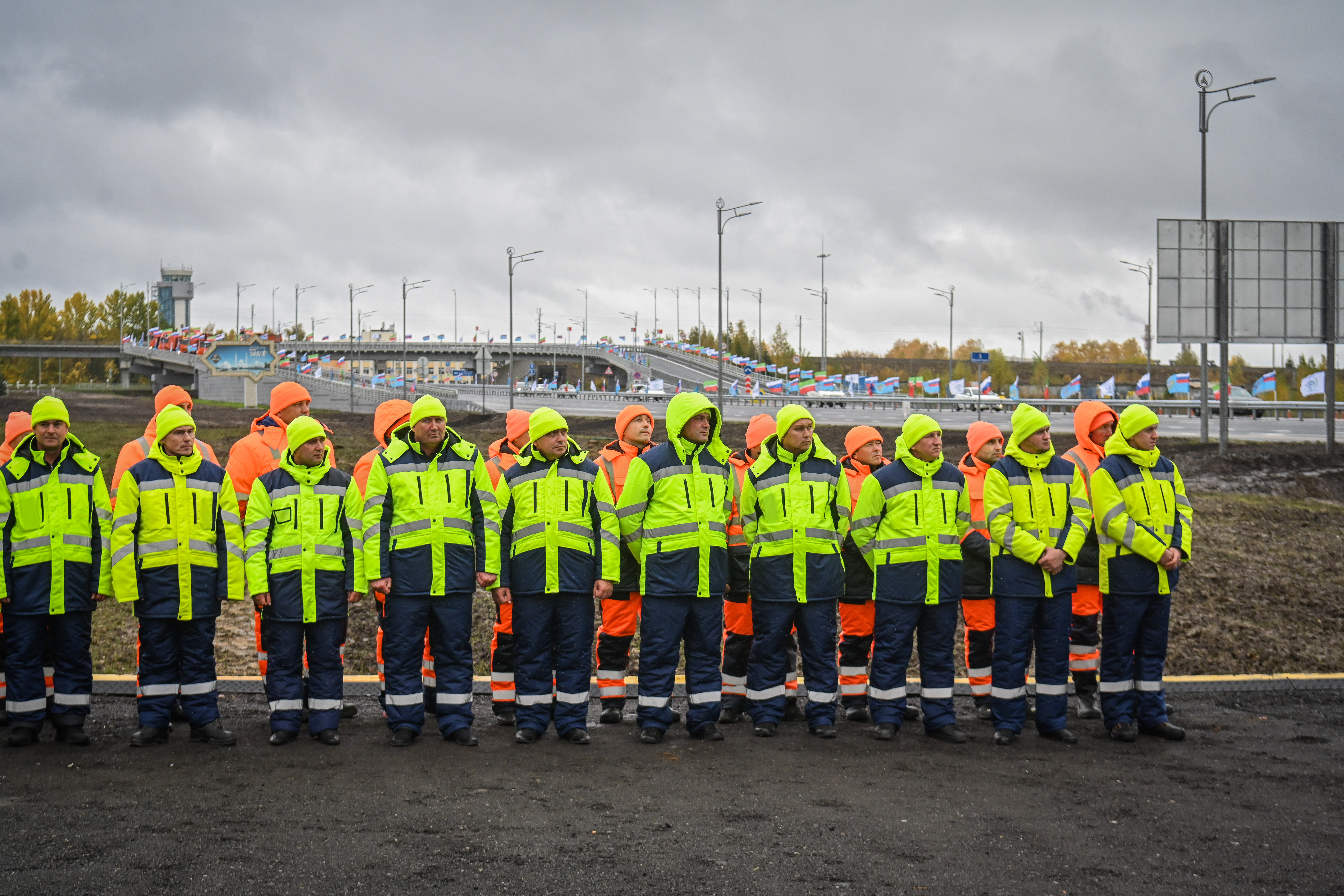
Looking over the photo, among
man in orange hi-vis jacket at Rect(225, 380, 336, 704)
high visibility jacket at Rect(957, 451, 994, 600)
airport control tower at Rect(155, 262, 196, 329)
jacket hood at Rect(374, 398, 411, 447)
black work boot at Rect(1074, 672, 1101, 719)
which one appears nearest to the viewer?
high visibility jacket at Rect(957, 451, 994, 600)

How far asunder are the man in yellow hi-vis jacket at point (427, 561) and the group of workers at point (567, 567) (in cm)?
2

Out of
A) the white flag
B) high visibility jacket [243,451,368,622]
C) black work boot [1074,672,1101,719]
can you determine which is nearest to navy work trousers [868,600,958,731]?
black work boot [1074,672,1101,719]

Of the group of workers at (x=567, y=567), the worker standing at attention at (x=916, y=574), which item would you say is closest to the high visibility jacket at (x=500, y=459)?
the group of workers at (x=567, y=567)

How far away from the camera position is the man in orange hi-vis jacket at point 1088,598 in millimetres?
7633

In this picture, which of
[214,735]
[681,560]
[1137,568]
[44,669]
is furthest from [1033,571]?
[44,669]

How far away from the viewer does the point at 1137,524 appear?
718cm

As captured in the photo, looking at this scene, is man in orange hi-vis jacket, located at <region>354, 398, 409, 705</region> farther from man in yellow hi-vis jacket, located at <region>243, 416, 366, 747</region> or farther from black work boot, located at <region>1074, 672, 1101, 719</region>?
black work boot, located at <region>1074, 672, 1101, 719</region>

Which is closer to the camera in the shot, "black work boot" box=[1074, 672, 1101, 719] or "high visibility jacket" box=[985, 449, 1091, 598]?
"high visibility jacket" box=[985, 449, 1091, 598]

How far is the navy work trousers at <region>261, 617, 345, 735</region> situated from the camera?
6801 millimetres

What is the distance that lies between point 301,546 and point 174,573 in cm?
79

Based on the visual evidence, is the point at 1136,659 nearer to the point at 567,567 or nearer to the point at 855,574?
the point at 855,574

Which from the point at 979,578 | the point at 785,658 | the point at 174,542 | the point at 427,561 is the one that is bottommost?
the point at 785,658

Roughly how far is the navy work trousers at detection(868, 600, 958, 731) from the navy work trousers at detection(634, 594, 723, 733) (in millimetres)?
1051

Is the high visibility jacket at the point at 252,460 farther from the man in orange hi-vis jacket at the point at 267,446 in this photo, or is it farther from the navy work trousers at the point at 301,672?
the navy work trousers at the point at 301,672
